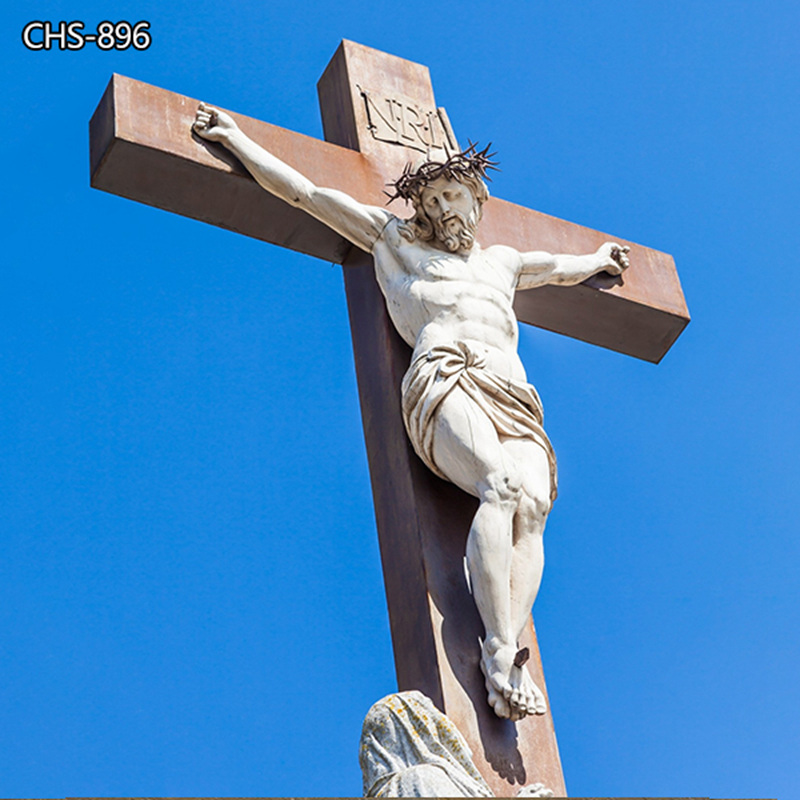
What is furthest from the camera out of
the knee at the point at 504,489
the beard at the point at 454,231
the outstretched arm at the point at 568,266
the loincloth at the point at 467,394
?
the outstretched arm at the point at 568,266

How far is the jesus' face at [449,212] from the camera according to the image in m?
5.36

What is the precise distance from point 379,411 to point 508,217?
1.21 meters

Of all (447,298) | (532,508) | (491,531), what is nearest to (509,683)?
(491,531)

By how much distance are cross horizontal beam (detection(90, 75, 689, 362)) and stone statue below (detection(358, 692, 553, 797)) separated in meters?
2.66

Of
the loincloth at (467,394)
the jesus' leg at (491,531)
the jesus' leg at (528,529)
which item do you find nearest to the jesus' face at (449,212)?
the loincloth at (467,394)

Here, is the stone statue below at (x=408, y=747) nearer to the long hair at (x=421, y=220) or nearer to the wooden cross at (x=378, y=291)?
the wooden cross at (x=378, y=291)

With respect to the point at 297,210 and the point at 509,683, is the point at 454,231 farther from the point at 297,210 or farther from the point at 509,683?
the point at 509,683

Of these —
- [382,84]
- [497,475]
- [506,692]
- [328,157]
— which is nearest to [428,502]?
[497,475]

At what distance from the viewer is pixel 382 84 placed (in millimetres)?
6207

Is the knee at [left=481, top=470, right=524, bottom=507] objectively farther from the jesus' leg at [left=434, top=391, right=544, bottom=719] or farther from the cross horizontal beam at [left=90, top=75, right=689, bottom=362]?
the cross horizontal beam at [left=90, top=75, right=689, bottom=362]

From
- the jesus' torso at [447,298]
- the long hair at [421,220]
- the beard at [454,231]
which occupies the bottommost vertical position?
the jesus' torso at [447,298]

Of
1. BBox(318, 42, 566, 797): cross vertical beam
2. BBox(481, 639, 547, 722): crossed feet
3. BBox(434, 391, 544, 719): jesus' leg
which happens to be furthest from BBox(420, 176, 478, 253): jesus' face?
BBox(481, 639, 547, 722): crossed feet

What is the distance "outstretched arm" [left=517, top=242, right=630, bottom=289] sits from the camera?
5.69 meters

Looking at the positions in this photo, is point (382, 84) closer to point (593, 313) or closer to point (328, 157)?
point (328, 157)
